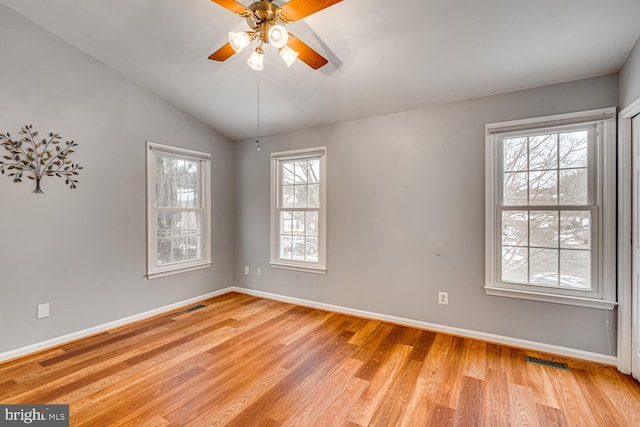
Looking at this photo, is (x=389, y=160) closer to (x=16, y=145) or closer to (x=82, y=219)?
(x=82, y=219)

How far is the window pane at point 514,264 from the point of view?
9.18 feet

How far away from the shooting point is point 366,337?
3025 mm

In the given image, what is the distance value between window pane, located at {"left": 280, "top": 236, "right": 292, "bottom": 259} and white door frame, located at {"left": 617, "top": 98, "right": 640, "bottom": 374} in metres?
3.41

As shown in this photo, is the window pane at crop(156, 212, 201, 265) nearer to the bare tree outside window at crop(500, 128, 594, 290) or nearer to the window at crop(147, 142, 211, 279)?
the window at crop(147, 142, 211, 279)

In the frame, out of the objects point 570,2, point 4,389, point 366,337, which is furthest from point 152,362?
point 570,2

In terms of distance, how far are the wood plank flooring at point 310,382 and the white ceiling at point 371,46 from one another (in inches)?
97.1

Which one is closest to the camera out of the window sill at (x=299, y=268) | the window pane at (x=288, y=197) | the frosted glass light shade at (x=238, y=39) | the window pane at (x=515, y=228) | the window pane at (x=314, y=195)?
the frosted glass light shade at (x=238, y=39)

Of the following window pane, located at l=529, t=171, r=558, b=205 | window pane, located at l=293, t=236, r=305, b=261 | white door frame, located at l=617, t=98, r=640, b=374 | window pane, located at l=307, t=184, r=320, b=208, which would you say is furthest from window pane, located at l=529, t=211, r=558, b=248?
window pane, located at l=293, t=236, r=305, b=261

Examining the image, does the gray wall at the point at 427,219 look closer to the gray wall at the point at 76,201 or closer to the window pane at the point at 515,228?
the window pane at the point at 515,228

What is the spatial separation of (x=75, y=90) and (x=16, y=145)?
0.76 metres

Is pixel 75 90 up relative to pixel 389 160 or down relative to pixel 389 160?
up

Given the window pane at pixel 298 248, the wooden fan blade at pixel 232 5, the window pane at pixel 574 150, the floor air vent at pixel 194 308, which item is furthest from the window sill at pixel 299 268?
the wooden fan blade at pixel 232 5

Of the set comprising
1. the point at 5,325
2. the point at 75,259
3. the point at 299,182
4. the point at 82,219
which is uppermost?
the point at 299,182

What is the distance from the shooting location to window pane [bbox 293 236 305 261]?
4117 millimetres
